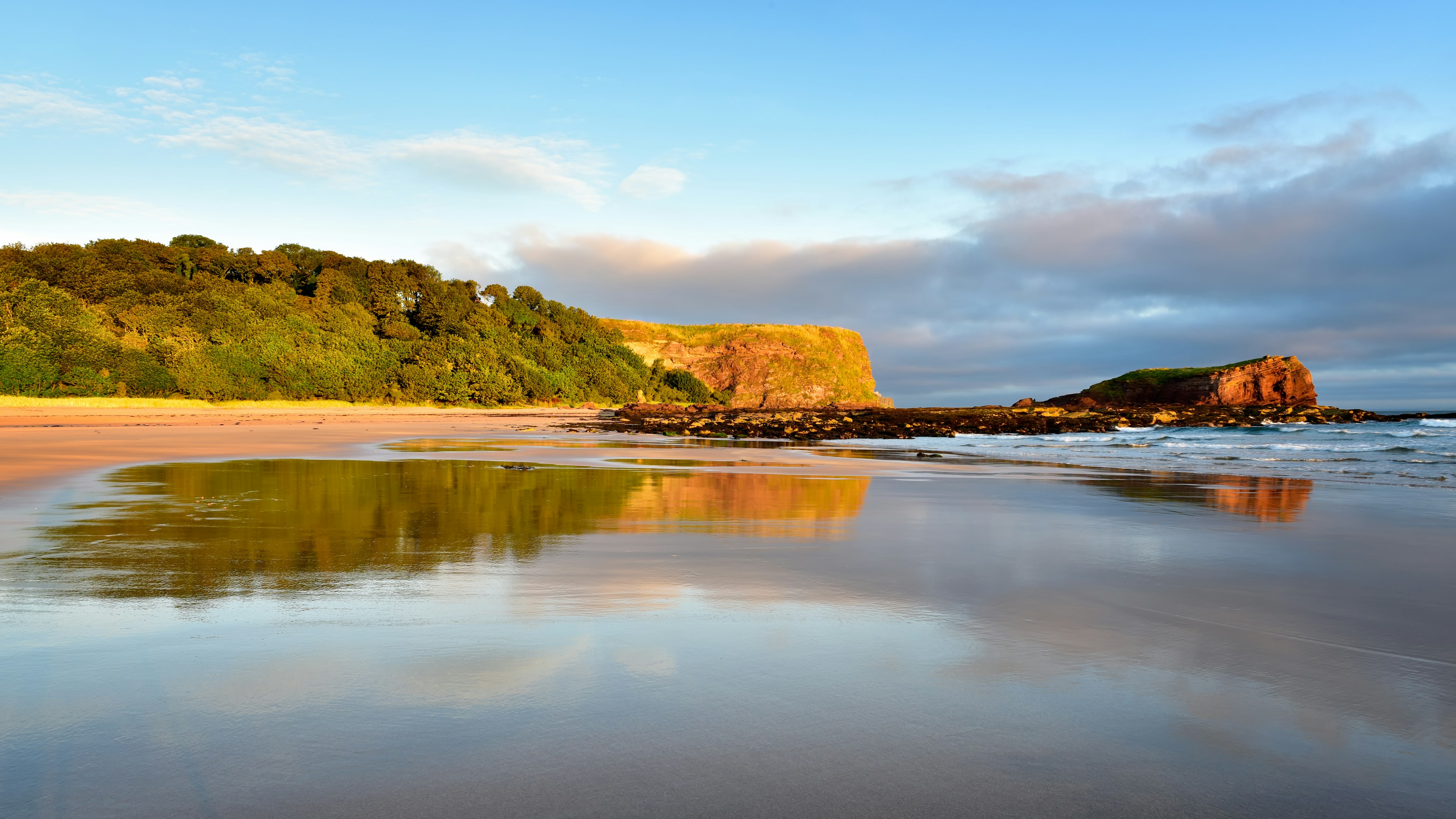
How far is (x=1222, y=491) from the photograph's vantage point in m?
8.79

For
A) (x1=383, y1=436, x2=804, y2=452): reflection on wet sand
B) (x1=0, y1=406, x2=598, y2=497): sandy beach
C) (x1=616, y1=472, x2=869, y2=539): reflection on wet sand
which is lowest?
(x1=616, y1=472, x2=869, y2=539): reflection on wet sand

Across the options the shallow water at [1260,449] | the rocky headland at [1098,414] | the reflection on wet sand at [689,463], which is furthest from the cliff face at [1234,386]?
the reflection on wet sand at [689,463]

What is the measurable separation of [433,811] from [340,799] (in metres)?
0.22

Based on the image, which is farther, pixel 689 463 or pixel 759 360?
pixel 759 360

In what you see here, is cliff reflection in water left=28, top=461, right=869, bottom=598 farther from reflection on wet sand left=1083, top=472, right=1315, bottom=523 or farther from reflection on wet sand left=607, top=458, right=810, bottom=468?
reflection on wet sand left=1083, top=472, right=1315, bottom=523

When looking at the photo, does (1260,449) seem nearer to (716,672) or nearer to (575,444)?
(575,444)

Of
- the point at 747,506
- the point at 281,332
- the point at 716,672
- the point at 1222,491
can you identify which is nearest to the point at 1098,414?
the point at 1222,491

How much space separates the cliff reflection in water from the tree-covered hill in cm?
2988

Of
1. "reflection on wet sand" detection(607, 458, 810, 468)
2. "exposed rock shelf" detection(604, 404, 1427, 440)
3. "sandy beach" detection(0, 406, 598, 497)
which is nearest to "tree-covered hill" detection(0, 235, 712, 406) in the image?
"sandy beach" detection(0, 406, 598, 497)

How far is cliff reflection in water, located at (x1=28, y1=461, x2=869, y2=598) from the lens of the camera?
156 inches

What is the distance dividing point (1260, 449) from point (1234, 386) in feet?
86.5

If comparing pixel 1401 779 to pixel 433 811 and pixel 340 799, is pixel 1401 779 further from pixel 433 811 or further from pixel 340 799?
pixel 340 799

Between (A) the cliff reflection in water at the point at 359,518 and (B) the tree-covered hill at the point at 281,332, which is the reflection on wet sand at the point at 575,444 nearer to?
(A) the cliff reflection in water at the point at 359,518

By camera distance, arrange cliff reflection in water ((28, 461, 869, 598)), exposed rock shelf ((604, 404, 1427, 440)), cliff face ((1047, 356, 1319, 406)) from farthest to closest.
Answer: cliff face ((1047, 356, 1319, 406)), exposed rock shelf ((604, 404, 1427, 440)), cliff reflection in water ((28, 461, 869, 598))
